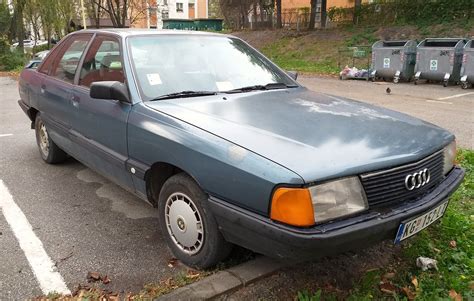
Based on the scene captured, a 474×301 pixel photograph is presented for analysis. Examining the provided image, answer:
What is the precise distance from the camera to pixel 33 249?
3.21 meters

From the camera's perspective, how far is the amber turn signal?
2184 millimetres

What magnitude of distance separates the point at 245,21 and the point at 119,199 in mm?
42624

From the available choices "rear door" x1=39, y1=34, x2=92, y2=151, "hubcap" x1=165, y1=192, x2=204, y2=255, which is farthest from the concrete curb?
"rear door" x1=39, y1=34, x2=92, y2=151

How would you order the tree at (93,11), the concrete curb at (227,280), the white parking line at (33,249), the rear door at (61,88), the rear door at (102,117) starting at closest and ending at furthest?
the concrete curb at (227,280), the white parking line at (33,249), the rear door at (102,117), the rear door at (61,88), the tree at (93,11)

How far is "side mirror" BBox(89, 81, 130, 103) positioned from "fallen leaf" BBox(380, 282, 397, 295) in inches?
86.0

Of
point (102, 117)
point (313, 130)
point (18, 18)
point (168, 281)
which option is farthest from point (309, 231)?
point (18, 18)

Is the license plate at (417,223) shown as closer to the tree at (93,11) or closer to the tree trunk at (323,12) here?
the tree trunk at (323,12)

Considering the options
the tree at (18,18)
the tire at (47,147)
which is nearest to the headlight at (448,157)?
the tire at (47,147)

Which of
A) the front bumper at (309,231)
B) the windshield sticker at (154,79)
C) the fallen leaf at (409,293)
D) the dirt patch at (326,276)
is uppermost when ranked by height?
the windshield sticker at (154,79)

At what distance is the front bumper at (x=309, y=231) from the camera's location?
2.19 metres

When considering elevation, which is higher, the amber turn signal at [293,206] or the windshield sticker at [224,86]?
the windshield sticker at [224,86]

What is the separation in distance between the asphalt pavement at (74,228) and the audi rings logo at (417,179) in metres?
1.59

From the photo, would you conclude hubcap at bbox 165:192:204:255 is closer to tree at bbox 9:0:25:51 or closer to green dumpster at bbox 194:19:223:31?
tree at bbox 9:0:25:51

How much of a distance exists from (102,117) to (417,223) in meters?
2.47
